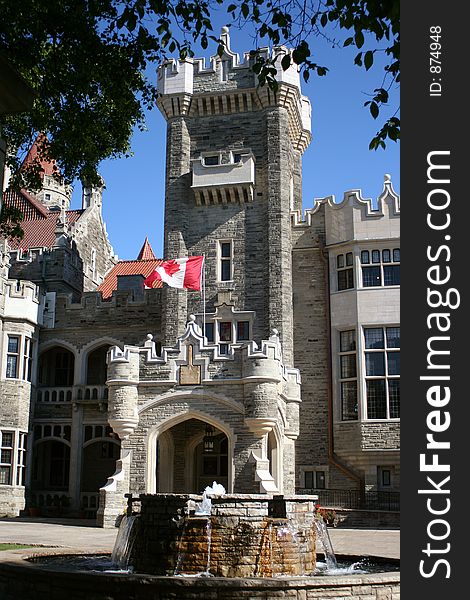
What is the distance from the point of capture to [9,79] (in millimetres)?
6305

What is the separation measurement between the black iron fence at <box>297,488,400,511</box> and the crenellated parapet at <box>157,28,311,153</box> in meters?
14.1

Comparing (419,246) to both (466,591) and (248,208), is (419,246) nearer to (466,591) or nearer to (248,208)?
(466,591)

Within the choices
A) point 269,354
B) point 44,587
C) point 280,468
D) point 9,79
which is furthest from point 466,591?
point 280,468

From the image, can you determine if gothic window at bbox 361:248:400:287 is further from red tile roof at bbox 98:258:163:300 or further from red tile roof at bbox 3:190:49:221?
red tile roof at bbox 3:190:49:221

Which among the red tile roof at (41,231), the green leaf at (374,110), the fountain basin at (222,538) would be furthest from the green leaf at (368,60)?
the red tile roof at (41,231)

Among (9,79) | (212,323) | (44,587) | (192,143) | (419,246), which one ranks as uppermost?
(192,143)

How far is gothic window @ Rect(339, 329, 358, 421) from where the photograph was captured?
1123 inches

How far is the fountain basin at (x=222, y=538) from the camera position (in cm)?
1105

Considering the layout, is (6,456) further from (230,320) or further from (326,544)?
(326,544)

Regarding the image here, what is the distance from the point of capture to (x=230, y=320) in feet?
96.3

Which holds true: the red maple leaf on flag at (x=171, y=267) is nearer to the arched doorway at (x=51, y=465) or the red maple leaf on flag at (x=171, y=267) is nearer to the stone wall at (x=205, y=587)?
the arched doorway at (x=51, y=465)

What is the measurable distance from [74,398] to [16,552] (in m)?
17.9

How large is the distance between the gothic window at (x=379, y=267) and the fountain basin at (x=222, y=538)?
18.0m

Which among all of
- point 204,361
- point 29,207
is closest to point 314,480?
point 204,361
